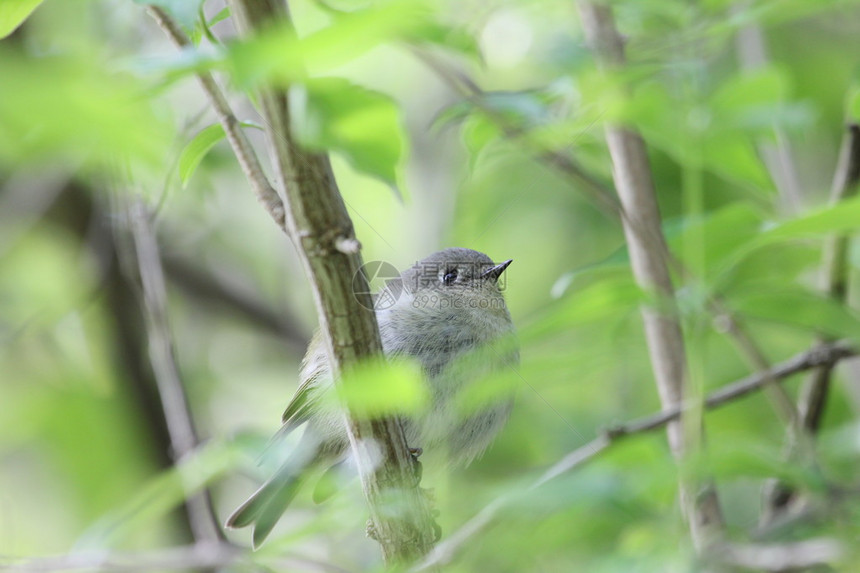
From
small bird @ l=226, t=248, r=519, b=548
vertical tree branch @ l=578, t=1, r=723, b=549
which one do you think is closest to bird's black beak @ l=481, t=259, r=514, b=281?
small bird @ l=226, t=248, r=519, b=548

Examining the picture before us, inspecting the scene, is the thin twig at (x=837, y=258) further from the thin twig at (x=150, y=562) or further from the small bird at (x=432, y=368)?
the thin twig at (x=150, y=562)

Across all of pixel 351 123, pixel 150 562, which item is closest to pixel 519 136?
pixel 351 123

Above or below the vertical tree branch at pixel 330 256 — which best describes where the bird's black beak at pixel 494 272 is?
above

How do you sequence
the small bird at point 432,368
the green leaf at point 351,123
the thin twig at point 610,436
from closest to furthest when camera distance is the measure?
the green leaf at point 351,123, the thin twig at point 610,436, the small bird at point 432,368

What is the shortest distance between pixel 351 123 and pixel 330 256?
37cm

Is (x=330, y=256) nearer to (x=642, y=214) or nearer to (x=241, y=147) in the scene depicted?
(x=241, y=147)

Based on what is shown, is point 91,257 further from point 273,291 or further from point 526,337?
point 526,337

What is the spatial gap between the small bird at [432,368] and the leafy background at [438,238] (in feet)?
0.41

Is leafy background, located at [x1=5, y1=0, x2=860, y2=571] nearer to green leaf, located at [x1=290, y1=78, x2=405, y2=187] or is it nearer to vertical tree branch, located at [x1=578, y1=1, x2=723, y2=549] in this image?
green leaf, located at [x1=290, y1=78, x2=405, y2=187]

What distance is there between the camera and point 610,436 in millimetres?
2154

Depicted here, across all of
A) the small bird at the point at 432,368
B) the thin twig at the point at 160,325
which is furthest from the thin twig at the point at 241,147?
the thin twig at the point at 160,325

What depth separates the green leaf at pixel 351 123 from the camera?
1.44m

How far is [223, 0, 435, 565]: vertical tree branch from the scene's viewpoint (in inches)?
49.6

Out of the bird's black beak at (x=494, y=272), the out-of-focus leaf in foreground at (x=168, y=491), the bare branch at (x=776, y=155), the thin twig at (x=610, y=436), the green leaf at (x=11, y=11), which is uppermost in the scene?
the bare branch at (x=776, y=155)
